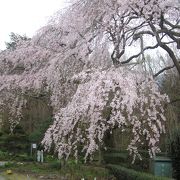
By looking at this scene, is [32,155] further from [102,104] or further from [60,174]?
[102,104]

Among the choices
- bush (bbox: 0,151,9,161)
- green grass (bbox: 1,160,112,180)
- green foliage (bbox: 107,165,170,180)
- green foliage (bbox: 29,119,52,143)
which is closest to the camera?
green foliage (bbox: 107,165,170,180)

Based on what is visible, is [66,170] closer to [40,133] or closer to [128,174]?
[128,174]

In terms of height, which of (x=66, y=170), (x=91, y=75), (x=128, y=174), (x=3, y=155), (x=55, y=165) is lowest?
(x=128, y=174)

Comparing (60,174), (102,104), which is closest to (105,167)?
(60,174)

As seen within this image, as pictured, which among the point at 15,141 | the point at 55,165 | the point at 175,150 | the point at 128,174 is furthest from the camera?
the point at 15,141

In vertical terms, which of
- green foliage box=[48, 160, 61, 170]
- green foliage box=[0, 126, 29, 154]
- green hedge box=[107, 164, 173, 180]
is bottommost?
green hedge box=[107, 164, 173, 180]

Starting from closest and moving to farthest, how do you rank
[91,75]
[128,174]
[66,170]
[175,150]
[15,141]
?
[91,75], [128,174], [175,150], [66,170], [15,141]

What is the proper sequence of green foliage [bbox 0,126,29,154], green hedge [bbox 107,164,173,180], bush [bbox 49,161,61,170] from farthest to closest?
green foliage [bbox 0,126,29,154] < bush [bbox 49,161,61,170] < green hedge [bbox 107,164,173,180]

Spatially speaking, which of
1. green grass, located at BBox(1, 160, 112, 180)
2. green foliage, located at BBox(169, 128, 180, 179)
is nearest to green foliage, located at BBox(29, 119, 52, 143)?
green grass, located at BBox(1, 160, 112, 180)

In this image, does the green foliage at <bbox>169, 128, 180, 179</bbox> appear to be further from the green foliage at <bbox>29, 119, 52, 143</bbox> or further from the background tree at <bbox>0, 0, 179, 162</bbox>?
the green foliage at <bbox>29, 119, 52, 143</bbox>

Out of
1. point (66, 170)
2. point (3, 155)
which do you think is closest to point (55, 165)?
point (66, 170)

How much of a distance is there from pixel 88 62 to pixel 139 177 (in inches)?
158

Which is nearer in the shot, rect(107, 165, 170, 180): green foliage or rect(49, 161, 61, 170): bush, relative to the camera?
rect(107, 165, 170, 180): green foliage

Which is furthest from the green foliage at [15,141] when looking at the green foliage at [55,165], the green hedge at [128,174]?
the green hedge at [128,174]
